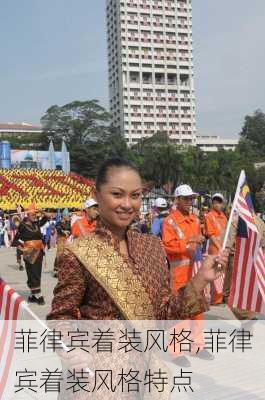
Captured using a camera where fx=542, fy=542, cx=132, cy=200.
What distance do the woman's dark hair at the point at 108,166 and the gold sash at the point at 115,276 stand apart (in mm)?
228

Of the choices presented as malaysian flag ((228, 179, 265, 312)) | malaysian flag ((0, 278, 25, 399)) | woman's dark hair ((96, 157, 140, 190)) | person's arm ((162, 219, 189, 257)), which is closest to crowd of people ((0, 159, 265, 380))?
woman's dark hair ((96, 157, 140, 190))

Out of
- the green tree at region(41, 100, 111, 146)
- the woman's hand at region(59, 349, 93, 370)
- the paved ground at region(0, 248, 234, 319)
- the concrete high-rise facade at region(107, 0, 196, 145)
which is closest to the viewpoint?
the woman's hand at region(59, 349, 93, 370)

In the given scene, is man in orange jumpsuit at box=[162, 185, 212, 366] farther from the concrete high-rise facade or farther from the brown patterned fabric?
the concrete high-rise facade

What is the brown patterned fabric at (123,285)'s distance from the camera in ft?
6.63

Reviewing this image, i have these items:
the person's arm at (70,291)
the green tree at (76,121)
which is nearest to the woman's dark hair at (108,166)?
the person's arm at (70,291)

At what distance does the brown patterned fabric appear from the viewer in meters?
2.02

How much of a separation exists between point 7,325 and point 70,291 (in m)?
1.04

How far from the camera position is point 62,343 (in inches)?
77.5

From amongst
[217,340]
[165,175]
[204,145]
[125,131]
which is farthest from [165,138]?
[217,340]

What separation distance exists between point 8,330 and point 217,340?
291cm

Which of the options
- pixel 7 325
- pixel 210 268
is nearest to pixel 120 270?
pixel 210 268

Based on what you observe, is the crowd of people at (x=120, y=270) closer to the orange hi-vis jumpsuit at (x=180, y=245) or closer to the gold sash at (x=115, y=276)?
the gold sash at (x=115, y=276)

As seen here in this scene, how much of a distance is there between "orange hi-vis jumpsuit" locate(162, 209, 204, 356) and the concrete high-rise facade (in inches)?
3672

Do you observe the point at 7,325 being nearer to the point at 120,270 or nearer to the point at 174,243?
the point at 120,270
